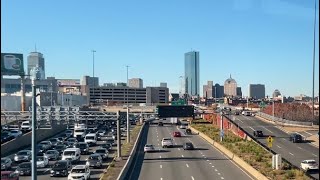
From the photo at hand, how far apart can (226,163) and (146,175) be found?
992 centimetres

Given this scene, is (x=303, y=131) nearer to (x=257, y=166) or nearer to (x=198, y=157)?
(x=198, y=157)

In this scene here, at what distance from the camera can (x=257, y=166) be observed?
37.2 meters

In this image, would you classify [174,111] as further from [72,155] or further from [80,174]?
[80,174]

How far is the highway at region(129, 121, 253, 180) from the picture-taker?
35.0m

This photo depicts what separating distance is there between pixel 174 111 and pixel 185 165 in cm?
1940

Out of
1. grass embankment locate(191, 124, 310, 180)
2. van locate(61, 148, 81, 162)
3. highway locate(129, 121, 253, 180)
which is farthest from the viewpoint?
van locate(61, 148, 81, 162)

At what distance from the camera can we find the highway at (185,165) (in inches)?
1379

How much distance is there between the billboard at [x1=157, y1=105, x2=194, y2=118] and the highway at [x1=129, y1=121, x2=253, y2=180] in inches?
194

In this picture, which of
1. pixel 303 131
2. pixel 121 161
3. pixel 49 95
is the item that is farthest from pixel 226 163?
→ pixel 49 95

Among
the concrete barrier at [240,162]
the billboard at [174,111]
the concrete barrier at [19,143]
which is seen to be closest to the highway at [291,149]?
the concrete barrier at [240,162]

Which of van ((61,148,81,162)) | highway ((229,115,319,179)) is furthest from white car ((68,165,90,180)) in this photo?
highway ((229,115,319,179))

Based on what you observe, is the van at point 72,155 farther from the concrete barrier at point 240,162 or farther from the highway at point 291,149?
the highway at point 291,149

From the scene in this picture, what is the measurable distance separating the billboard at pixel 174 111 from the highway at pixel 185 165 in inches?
194

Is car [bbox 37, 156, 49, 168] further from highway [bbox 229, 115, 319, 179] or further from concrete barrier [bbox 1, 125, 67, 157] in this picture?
highway [bbox 229, 115, 319, 179]
